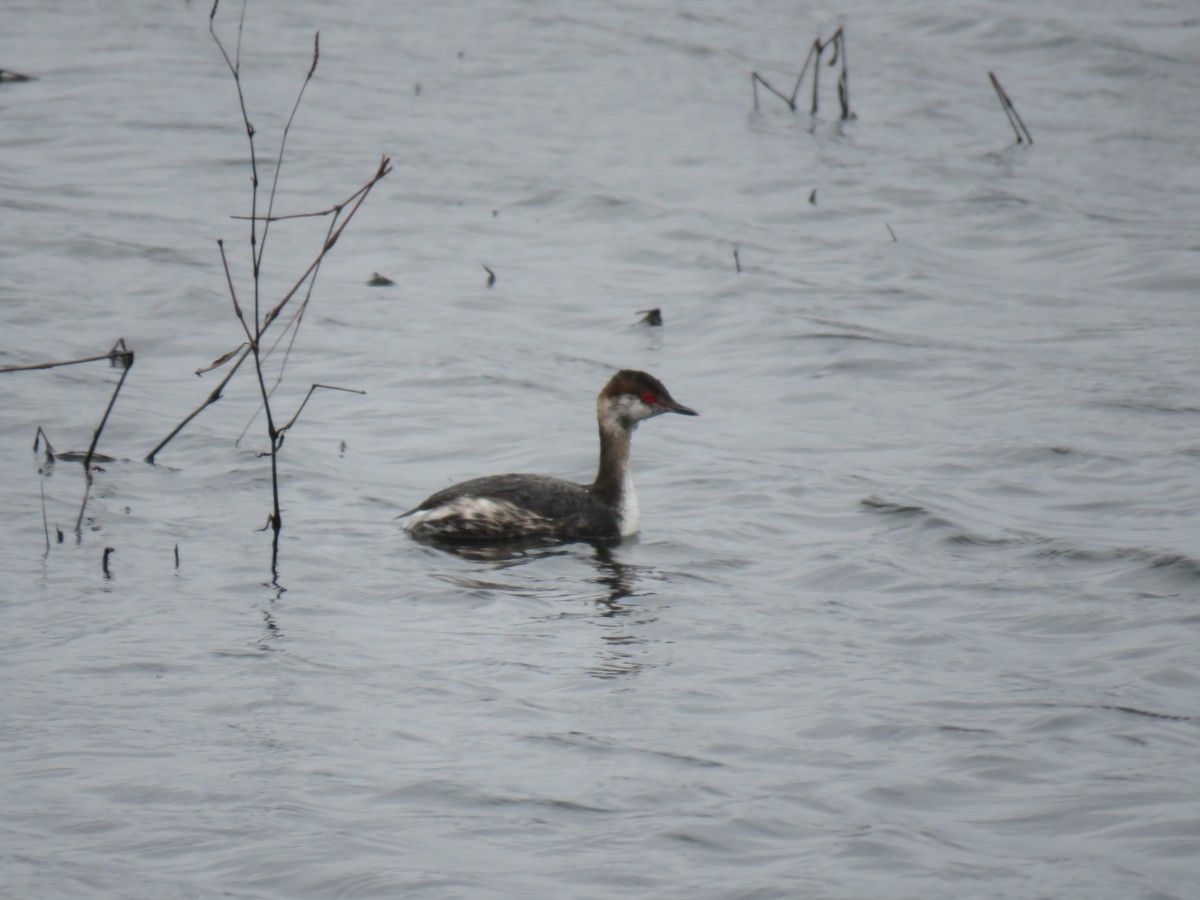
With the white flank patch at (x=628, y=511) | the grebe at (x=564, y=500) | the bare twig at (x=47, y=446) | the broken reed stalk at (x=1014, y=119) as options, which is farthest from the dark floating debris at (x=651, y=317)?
the broken reed stalk at (x=1014, y=119)

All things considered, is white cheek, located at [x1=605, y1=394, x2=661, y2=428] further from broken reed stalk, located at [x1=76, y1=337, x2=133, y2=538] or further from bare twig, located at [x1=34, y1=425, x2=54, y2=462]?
bare twig, located at [x1=34, y1=425, x2=54, y2=462]

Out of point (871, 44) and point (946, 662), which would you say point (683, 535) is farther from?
point (871, 44)

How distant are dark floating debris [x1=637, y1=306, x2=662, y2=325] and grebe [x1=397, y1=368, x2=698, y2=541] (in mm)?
3650

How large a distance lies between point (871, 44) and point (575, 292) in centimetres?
1028

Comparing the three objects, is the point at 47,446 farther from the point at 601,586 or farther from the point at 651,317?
the point at 651,317

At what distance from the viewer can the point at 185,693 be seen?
7.66 meters

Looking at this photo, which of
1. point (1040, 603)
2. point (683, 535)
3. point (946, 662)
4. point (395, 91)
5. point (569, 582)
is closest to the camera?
point (946, 662)

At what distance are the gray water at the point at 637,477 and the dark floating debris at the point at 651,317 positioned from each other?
0.19 meters

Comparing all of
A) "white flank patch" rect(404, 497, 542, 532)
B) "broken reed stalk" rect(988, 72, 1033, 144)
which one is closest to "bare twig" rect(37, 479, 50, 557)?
"white flank patch" rect(404, 497, 542, 532)

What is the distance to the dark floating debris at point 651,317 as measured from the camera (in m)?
14.9

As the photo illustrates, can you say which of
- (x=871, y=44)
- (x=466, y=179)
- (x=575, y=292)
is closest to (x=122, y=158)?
(x=466, y=179)

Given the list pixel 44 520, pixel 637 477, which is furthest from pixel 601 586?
pixel 44 520

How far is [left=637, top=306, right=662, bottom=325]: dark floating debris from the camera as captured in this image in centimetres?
1487

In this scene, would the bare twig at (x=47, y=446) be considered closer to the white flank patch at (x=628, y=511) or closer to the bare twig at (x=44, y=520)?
the bare twig at (x=44, y=520)
